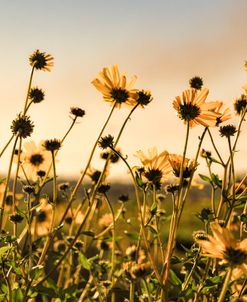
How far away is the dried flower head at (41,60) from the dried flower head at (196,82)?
711 mm

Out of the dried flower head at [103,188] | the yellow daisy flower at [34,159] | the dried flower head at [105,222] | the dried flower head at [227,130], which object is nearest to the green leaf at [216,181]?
the dried flower head at [227,130]

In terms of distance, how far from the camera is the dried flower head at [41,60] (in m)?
2.41

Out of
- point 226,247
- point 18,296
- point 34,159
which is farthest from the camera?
point 34,159

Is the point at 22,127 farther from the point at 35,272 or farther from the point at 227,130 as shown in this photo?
the point at 227,130

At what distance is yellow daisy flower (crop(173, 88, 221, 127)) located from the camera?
1880 mm

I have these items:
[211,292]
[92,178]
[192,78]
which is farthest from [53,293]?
[192,78]

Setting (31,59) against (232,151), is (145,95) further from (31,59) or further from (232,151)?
(31,59)

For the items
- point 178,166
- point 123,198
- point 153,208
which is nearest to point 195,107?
point 178,166

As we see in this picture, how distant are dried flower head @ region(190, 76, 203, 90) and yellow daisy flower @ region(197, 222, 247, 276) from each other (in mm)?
1374

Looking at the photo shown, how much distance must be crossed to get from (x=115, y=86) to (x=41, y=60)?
1.67 ft

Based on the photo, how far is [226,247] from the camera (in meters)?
1.25

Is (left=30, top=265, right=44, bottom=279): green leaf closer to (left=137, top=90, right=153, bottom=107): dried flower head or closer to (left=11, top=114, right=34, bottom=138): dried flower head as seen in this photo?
(left=11, top=114, right=34, bottom=138): dried flower head

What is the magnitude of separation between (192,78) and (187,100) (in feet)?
2.29

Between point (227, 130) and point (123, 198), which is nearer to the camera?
point (227, 130)
